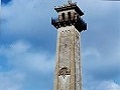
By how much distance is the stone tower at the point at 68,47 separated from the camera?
3200 cm

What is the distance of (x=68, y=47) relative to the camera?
33656 mm

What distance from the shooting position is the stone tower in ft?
105

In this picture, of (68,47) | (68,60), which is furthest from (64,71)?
(68,47)

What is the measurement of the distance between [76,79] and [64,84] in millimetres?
1395

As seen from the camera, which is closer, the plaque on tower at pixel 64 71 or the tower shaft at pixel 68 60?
the tower shaft at pixel 68 60

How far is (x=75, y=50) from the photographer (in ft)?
110

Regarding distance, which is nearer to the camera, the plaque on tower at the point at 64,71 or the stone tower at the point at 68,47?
the stone tower at the point at 68,47

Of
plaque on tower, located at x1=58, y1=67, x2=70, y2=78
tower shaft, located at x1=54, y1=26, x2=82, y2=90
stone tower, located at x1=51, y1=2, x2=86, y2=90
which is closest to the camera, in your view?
tower shaft, located at x1=54, y1=26, x2=82, y2=90

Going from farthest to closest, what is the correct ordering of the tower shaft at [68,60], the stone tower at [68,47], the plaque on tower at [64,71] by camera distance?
the plaque on tower at [64,71], the stone tower at [68,47], the tower shaft at [68,60]

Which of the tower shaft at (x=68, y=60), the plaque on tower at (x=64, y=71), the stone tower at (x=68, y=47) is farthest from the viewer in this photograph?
the plaque on tower at (x=64, y=71)

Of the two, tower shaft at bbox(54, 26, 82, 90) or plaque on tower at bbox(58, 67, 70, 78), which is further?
plaque on tower at bbox(58, 67, 70, 78)

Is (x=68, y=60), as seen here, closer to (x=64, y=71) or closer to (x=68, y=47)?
(x=64, y=71)

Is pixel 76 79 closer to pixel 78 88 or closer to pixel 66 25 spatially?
pixel 78 88

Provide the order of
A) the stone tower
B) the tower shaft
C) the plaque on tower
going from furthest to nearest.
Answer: the plaque on tower
the stone tower
the tower shaft
